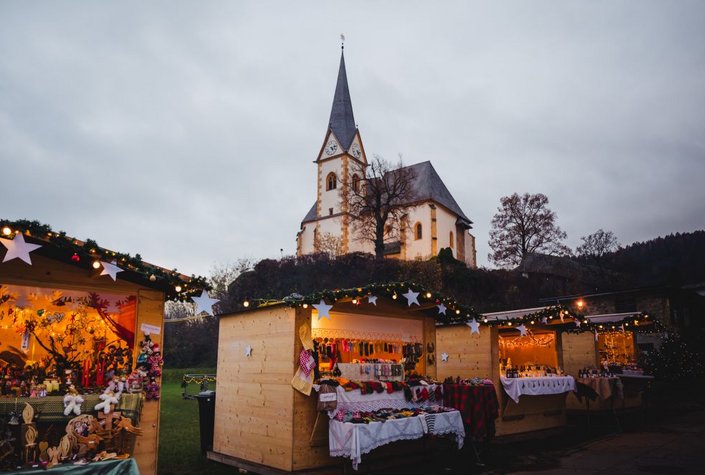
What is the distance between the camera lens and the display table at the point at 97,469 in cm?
489

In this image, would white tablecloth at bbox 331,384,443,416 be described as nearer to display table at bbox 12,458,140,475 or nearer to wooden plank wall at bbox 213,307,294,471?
wooden plank wall at bbox 213,307,294,471

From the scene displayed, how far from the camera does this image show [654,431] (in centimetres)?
1215

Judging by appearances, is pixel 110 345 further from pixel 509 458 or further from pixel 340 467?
pixel 509 458

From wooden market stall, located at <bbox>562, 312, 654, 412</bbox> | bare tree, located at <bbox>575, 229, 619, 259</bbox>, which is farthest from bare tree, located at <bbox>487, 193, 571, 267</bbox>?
wooden market stall, located at <bbox>562, 312, 654, 412</bbox>

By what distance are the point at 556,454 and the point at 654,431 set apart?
14.1 ft

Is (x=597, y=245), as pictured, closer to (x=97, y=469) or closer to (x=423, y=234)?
(x=423, y=234)

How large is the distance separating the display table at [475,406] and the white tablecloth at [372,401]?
78 centimetres

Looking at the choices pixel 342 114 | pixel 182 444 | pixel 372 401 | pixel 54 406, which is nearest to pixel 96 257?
pixel 54 406

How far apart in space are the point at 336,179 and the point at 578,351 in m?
34.0

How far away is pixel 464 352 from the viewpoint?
12.0 m

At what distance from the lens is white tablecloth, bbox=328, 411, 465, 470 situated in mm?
7039

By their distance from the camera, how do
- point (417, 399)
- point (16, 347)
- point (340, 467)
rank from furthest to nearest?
point (417, 399) → point (340, 467) → point (16, 347)

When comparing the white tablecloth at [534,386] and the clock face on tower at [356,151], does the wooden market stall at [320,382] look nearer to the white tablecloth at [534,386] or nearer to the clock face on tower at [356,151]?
the white tablecloth at [534,386]

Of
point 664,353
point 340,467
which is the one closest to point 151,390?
point 340,467
